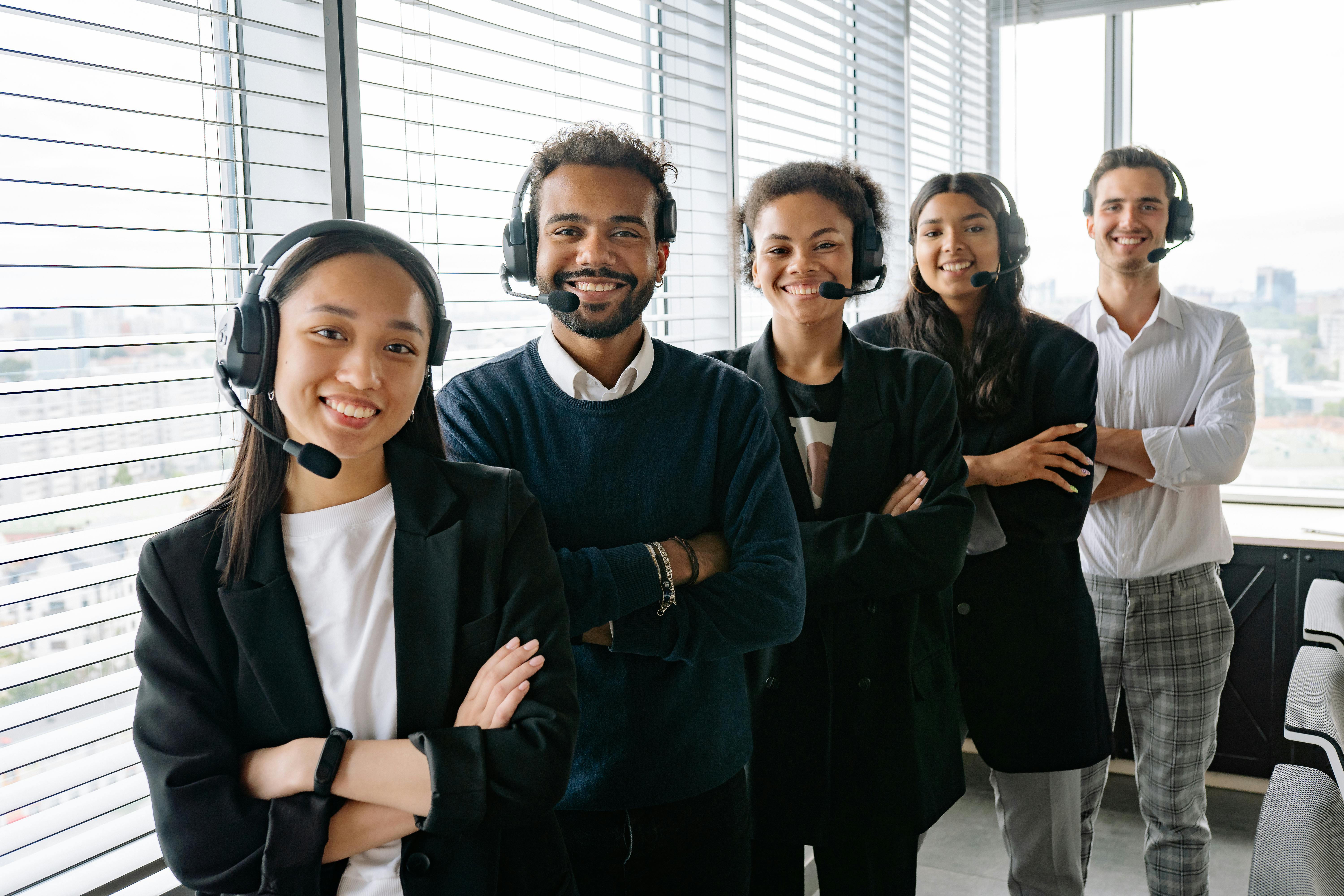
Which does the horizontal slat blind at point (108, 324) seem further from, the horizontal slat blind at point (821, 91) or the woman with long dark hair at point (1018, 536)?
the woman with long dark hair at point (1018, 536)

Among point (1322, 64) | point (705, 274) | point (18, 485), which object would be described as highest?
point (1322, 64)

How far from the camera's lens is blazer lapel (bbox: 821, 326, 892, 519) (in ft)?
5.64

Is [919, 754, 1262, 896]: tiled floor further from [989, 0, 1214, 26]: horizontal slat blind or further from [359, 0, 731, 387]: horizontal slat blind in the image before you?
[989, 0, 1214, 26]: horizontal slat blind

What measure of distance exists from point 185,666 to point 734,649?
71cm

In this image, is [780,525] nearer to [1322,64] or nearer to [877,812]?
[877,812]

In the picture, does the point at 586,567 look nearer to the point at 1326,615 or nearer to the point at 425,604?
the point at 425,604

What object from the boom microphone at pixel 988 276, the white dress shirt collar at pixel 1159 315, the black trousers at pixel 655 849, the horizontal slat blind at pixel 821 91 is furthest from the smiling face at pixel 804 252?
the white dress shirt collar at pixel 1159 315

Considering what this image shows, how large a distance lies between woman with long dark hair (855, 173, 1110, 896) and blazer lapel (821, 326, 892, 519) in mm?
387

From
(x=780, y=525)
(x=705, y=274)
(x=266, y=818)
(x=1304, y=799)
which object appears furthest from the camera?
(x=705, y=274)

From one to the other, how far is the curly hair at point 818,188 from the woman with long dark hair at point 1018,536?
383 millimetres

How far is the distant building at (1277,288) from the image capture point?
12.6ft

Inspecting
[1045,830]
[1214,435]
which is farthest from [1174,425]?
[1045,830]

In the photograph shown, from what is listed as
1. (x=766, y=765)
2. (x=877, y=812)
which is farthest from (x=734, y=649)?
(x=877, y=812)

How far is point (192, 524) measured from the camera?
1.02m
